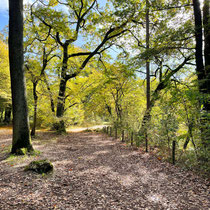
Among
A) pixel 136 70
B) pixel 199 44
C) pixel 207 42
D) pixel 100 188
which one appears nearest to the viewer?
pixel 100 188

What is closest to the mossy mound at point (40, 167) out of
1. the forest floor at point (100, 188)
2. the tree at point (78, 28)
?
the forest floor at point (100, 188)

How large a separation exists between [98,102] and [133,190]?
13248 mm

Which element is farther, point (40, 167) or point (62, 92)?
point (62, 92)

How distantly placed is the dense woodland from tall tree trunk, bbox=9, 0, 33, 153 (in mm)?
83

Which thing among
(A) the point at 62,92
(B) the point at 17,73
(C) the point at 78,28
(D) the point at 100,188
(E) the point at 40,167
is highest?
(C) the point at 78,28

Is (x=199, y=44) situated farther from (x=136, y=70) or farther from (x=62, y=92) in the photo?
(x=62, y=92)

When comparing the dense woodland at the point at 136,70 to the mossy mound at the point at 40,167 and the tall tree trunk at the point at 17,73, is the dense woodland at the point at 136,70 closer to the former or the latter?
the tall tree trunk at the point at 17,73

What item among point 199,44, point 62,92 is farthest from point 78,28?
point 199,44

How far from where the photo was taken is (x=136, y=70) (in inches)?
369

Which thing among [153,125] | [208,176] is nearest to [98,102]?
[153,125]

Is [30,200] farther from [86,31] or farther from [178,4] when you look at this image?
[86,31]

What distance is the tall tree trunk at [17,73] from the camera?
529cm

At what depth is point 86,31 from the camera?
12.6m

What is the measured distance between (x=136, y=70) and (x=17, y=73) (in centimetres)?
695
